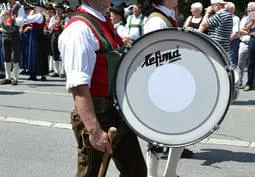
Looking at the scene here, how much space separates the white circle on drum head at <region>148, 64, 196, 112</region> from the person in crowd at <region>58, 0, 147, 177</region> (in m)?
0.24

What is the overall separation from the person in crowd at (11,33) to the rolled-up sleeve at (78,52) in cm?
773

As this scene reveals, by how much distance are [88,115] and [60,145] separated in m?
3.20

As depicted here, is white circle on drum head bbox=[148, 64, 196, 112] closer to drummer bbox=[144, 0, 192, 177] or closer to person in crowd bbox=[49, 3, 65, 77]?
drummer bbox=[144, 0, 192, 177]

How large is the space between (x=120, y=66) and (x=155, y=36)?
0.25m

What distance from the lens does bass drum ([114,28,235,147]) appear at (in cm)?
277

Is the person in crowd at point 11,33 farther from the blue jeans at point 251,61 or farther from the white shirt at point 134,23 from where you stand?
the blue jeans at point 251,61

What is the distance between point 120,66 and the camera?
9.05 feet

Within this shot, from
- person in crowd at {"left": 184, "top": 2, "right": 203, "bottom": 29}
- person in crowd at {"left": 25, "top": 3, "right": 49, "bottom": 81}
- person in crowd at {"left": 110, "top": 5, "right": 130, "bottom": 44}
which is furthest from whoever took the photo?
person in crowd at {"left": 25, "top": 3, "right": 49, "bottom": 81}

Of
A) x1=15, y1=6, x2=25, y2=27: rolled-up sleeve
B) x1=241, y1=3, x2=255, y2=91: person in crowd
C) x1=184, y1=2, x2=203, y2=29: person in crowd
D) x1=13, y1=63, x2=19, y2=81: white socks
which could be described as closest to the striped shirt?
x1=184, y1=2, x2=203, y2=29: person in crowd

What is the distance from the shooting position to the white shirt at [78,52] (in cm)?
259

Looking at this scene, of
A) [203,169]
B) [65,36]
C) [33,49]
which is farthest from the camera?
[33,49]

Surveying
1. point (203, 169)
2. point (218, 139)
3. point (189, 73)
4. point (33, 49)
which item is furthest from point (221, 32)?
point (33, 49)

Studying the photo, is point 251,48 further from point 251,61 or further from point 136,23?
point 136,23

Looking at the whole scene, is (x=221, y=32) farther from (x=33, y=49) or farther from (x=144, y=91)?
(x=33, y=49)
